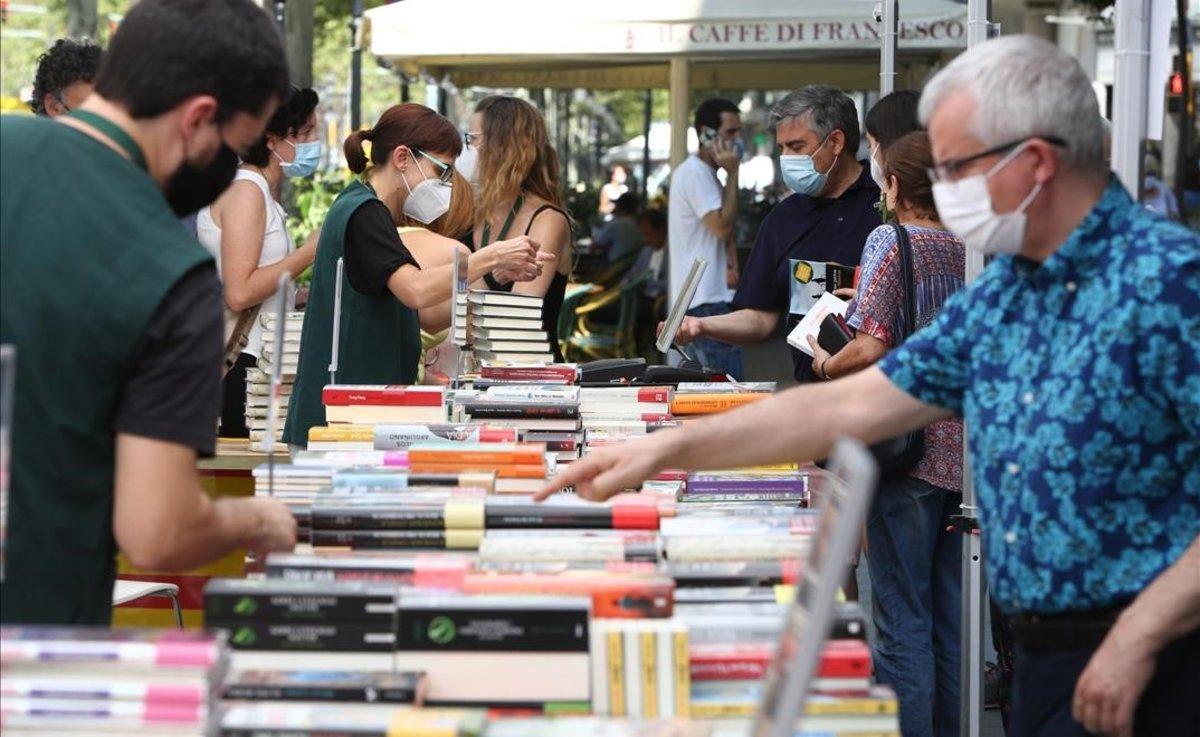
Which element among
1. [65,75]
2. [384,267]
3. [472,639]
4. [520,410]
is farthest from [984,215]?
[65,75]

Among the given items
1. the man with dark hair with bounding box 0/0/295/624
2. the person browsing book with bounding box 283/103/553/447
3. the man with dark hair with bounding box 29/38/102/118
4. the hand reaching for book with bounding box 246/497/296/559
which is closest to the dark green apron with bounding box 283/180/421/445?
the person browsing book with bounding box 283/103/553/447

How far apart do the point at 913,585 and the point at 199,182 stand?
9.60ft

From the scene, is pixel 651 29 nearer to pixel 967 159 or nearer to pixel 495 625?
pixel 967 159

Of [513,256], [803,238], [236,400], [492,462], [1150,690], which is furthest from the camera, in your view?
[236,400]

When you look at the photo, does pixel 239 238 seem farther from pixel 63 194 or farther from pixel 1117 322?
pixel 1117 322

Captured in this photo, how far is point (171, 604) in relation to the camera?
5543mm

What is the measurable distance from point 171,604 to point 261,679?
11.3ft

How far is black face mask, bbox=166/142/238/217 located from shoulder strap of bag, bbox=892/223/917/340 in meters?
2.43

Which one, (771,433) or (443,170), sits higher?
(443,170)

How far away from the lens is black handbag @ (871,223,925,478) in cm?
460

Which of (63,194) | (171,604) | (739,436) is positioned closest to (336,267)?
(171,604)

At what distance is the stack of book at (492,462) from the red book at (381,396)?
83 centimetres

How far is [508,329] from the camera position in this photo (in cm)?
582

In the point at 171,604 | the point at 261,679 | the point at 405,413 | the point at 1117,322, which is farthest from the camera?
the point at 171,604
